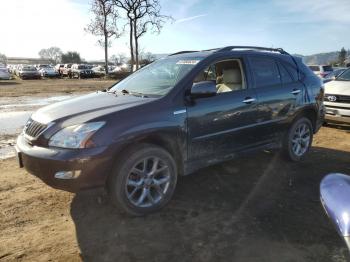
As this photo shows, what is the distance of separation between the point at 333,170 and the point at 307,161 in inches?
21.7

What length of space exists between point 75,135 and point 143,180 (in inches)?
36.5

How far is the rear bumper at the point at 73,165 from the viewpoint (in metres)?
3.60

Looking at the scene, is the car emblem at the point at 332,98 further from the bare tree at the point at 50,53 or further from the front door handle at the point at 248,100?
the bare tree at the point at 50,53

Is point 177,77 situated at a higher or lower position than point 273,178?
higher

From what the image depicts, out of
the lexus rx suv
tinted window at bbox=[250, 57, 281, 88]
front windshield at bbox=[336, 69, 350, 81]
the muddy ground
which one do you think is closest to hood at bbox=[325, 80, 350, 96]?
front windshield at bbox=[336, 69, 350, 81]

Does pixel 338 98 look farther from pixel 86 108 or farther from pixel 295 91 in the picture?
pixel 86 108

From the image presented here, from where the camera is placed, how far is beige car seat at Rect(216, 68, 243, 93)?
5.11 m

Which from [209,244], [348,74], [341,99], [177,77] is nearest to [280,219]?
[209,244]

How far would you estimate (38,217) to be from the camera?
13.6 ft

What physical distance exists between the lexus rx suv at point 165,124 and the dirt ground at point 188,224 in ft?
1.04

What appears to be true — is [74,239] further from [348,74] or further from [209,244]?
[348,74]

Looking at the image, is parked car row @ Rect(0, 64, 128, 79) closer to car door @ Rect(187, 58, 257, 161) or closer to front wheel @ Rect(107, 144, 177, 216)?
car door @ Rect(187, 58, 257, 161)

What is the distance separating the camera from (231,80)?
5.28 meters

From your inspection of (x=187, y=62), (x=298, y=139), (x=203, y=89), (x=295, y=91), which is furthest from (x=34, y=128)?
(x=298, y=139)
